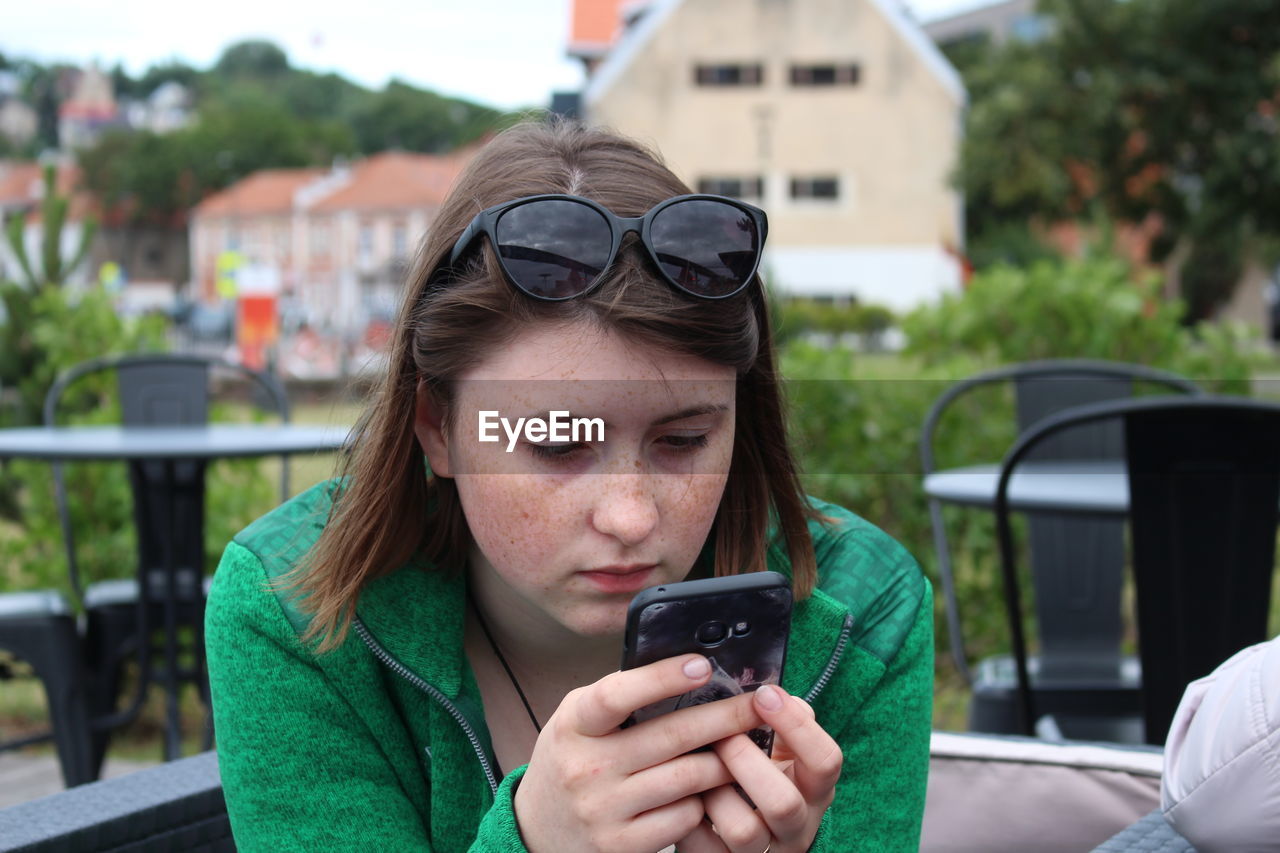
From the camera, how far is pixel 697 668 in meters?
0.79

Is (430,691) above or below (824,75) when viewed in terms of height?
below

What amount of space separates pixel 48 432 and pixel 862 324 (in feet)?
103

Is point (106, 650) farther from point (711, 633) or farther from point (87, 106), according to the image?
point (87, 106)

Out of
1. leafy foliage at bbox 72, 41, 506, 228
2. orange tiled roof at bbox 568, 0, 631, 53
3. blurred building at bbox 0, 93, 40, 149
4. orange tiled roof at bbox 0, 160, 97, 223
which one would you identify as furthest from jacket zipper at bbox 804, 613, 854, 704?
blurred building at bbox 0, 93, 40, 149

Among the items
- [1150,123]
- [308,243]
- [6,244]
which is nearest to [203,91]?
[308,243]

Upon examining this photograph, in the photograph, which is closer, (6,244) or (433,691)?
(433,691)

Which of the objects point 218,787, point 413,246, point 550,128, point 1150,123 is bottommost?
point 218,787

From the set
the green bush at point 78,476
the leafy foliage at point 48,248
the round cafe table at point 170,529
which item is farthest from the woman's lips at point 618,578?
the leafy foliage at point 48,248

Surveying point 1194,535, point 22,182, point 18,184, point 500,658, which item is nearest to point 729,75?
point 1194,535

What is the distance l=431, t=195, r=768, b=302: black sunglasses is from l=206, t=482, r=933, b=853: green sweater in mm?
292

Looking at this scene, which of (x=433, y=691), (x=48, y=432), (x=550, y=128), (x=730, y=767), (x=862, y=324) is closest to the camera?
(x=730, y=767)

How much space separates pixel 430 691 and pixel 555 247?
0.38 metres

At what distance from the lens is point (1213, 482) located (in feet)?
5.57

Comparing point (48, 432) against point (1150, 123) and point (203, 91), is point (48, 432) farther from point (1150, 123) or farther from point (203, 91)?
point (203, 91)
